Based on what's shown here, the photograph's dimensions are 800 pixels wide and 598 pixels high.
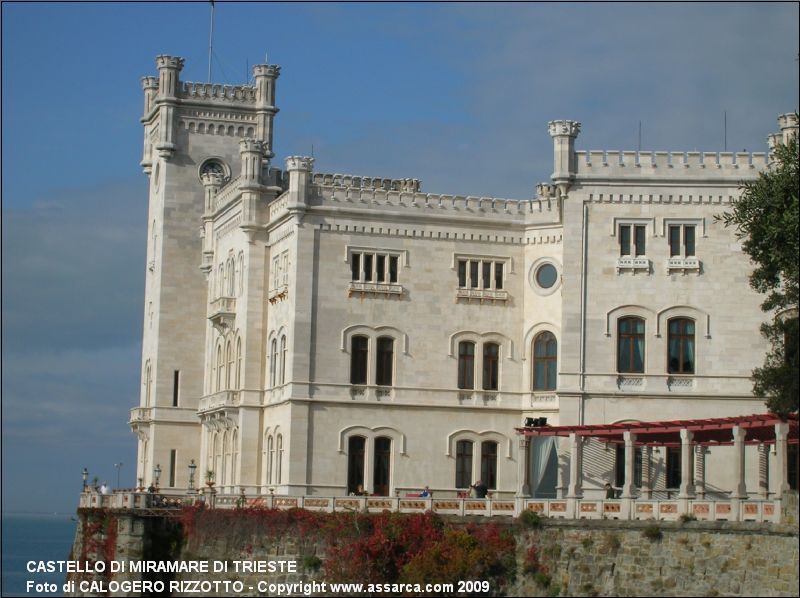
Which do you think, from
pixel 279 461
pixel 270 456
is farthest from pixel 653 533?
pixel 270 456

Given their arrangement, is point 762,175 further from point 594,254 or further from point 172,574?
point 172,574

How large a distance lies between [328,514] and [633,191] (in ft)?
60.4

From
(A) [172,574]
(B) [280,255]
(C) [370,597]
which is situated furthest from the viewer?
(B) [280,255]

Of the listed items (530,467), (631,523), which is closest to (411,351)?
(530,467)

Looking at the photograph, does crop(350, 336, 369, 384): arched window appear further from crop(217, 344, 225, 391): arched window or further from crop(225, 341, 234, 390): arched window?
crop(217, 344, 225, 391): arched window

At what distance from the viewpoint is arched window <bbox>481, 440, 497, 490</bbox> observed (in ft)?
235

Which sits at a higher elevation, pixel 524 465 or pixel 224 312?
pixel 224 312

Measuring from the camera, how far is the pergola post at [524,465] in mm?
62094

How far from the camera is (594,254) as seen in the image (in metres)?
69.4

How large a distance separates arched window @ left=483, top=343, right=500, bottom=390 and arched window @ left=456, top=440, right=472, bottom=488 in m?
2.65

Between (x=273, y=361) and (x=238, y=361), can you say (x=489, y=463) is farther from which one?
(x=238, y=361)

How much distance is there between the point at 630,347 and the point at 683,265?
3.92 meters

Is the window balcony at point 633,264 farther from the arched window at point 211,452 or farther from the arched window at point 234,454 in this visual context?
the arched window at point 211,452

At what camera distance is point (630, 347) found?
69062mm
